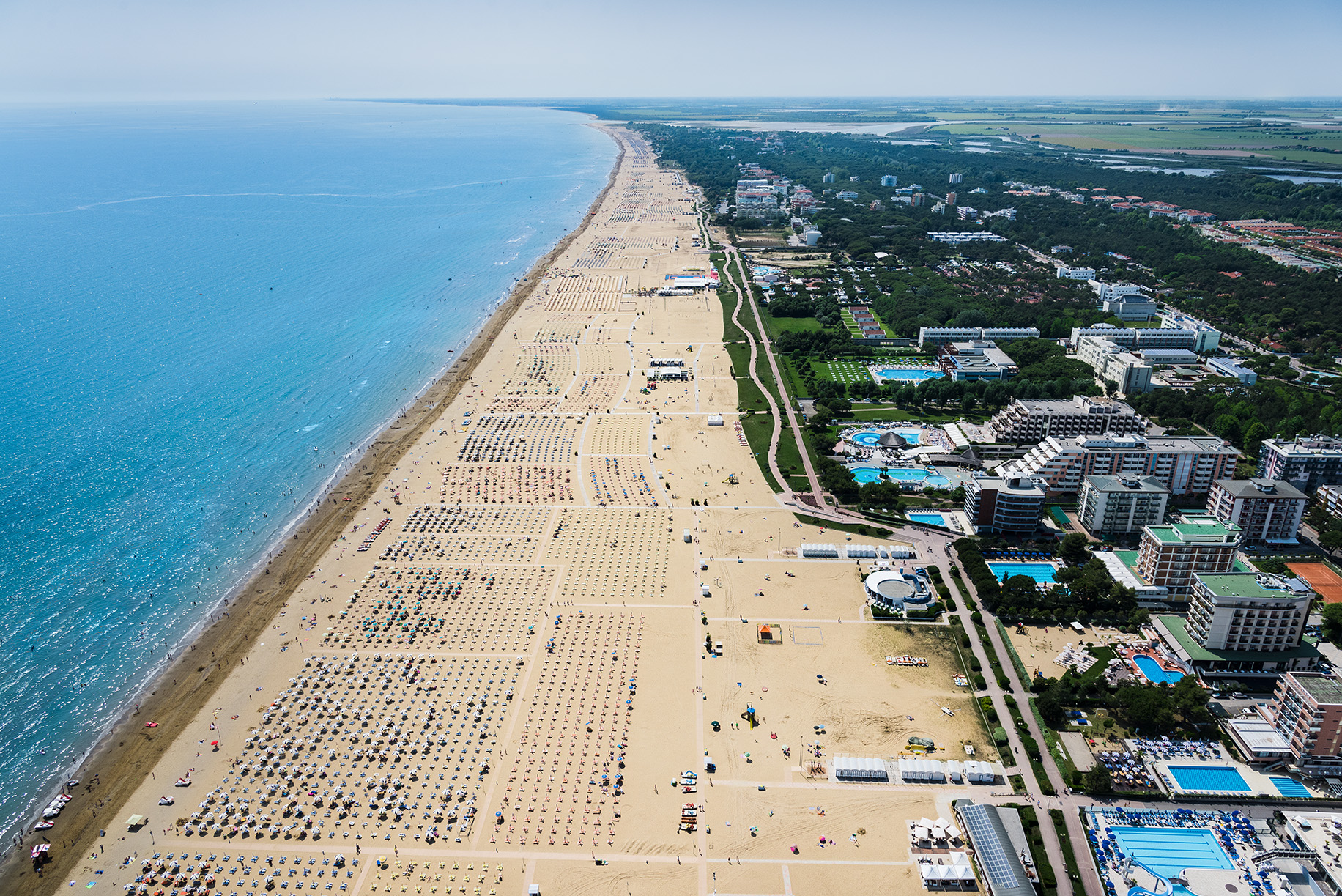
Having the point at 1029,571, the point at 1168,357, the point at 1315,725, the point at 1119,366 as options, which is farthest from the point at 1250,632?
the point at 1168,357

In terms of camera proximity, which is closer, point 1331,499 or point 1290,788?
point 1290,788

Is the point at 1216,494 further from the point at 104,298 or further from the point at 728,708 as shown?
the point at 104,298

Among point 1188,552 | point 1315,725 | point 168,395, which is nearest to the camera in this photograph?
point 1315,725

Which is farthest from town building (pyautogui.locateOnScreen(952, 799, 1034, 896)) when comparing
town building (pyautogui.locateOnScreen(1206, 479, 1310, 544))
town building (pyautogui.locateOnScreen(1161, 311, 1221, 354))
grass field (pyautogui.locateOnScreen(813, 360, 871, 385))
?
town building (pyautogui.locateOnScreen(1161, 311, 1221, 354))

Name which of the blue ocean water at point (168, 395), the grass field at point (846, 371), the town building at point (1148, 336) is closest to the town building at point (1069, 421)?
the grass field at point (846, 371)

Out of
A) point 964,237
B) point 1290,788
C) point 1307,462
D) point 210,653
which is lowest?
point 210,653

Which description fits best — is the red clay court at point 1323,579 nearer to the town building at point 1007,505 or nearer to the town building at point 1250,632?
the town building at point 1250,632

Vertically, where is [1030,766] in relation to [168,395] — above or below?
below

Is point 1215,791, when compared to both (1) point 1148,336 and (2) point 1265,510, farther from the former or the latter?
(1) point 1148,336
